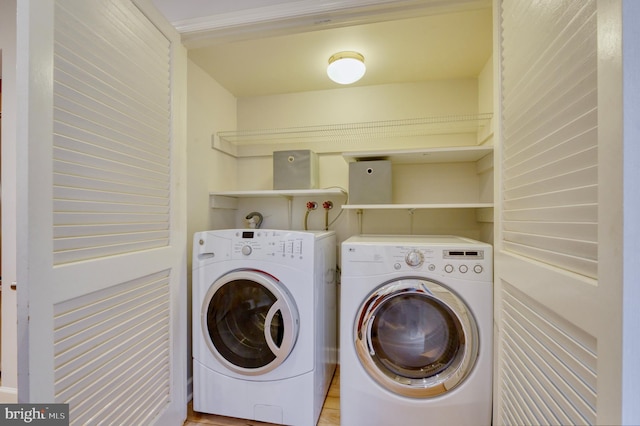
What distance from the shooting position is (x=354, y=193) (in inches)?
69.2

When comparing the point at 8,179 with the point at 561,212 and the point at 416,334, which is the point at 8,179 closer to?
the point at 416,334

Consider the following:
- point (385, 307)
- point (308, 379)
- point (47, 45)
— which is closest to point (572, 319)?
point (385, 307)

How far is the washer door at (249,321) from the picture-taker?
4.45ft

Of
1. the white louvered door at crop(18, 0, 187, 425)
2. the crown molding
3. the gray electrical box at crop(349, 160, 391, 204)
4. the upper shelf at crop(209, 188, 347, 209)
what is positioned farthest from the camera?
the upper shelf at crop(209, 188, 347, 209)

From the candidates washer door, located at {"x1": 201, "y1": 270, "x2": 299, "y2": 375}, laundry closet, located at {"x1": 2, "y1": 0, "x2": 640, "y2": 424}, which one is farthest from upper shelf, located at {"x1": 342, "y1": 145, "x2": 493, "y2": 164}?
washer door, located at {"x1": 201, "y1": 270, "x2": 299, "y2": 375}

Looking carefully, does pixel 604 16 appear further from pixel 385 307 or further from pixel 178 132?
pixel 178 132

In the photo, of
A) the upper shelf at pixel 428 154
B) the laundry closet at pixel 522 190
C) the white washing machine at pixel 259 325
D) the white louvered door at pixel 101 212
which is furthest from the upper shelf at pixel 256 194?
the white louvered door at pixel 101 212

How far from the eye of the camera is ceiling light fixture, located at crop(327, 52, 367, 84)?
5.50 feet

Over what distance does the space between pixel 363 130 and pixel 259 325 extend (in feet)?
5.20

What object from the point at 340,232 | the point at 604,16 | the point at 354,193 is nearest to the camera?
the point at 604,16

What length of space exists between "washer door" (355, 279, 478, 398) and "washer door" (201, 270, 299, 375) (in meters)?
0.39

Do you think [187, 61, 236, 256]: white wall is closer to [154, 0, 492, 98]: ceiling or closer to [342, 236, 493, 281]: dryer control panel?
[154, 0, 492, 98]: ceiling

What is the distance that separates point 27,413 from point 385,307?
1.31 meters

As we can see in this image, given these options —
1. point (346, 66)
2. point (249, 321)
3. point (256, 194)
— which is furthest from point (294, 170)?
point (249, 321)
